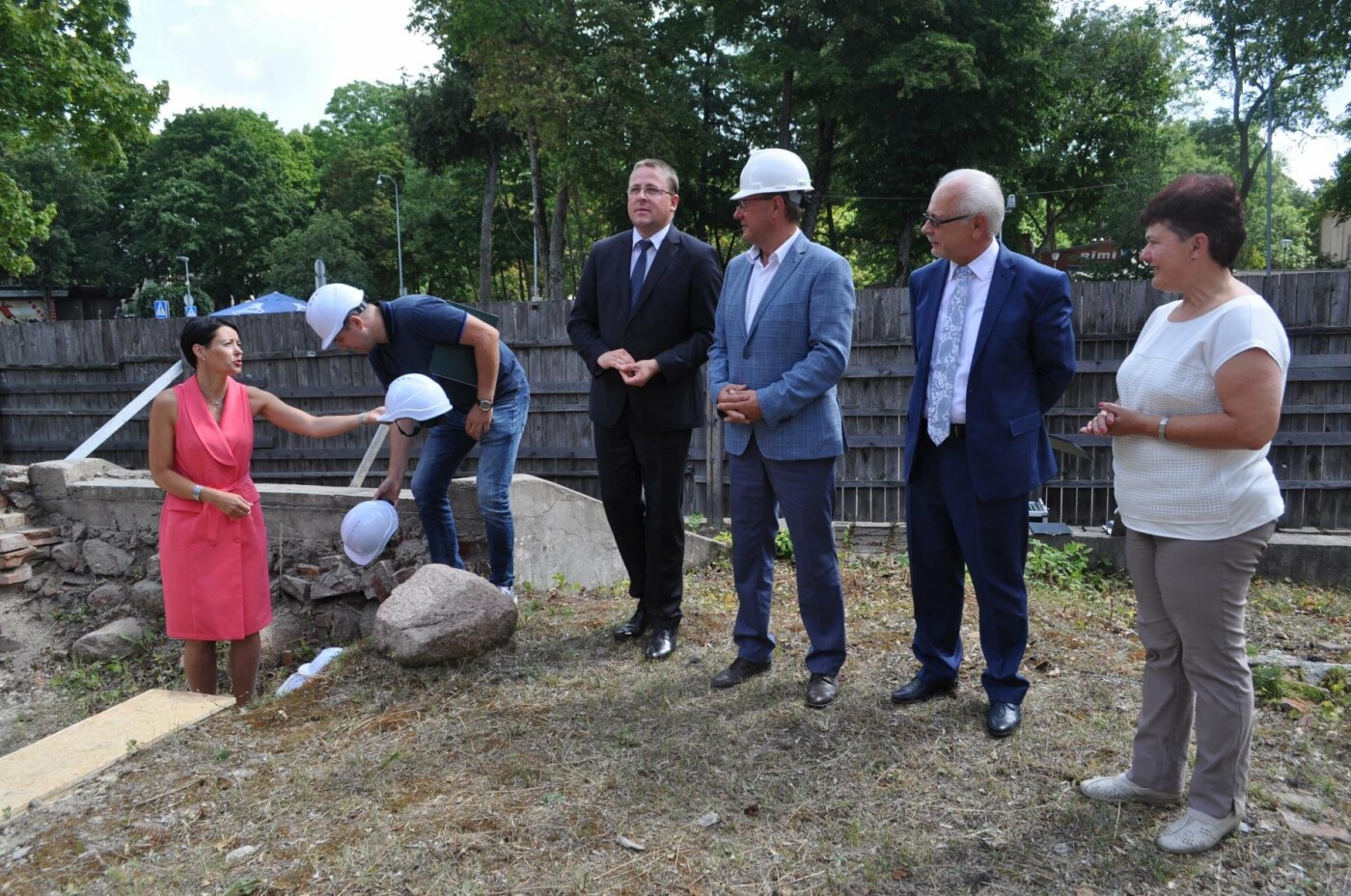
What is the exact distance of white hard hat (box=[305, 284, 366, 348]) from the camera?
4273 mm

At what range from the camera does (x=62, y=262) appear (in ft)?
146

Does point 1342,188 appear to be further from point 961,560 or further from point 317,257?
point 317,257

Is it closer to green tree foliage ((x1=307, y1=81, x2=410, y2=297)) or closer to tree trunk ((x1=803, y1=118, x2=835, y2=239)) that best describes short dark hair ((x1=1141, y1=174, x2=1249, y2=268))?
tree trunk ((x1=803, y1=118, x2=835, y2=239))

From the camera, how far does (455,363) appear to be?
15.1ft

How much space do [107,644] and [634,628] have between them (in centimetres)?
387

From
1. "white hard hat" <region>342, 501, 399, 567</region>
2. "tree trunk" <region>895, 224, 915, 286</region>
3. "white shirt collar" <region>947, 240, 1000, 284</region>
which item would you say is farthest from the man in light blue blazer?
"tree trunk" <region>895, 224, 915, 286</region>

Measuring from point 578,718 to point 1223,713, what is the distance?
220 centimetres

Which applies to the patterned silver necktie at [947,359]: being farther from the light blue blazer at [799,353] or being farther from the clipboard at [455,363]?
the clipboard at [455,363]

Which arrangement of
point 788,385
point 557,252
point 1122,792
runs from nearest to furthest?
point 1122,792 → point 788,385 → point 557,252

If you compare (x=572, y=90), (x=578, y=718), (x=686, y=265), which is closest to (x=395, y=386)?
(x=686, y=265)

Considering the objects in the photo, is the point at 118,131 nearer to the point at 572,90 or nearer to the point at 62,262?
the point at 572,90

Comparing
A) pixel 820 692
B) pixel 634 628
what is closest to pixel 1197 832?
pixel 820 692

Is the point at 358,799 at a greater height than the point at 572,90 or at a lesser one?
lesser

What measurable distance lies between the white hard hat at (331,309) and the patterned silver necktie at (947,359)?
2626 mm
